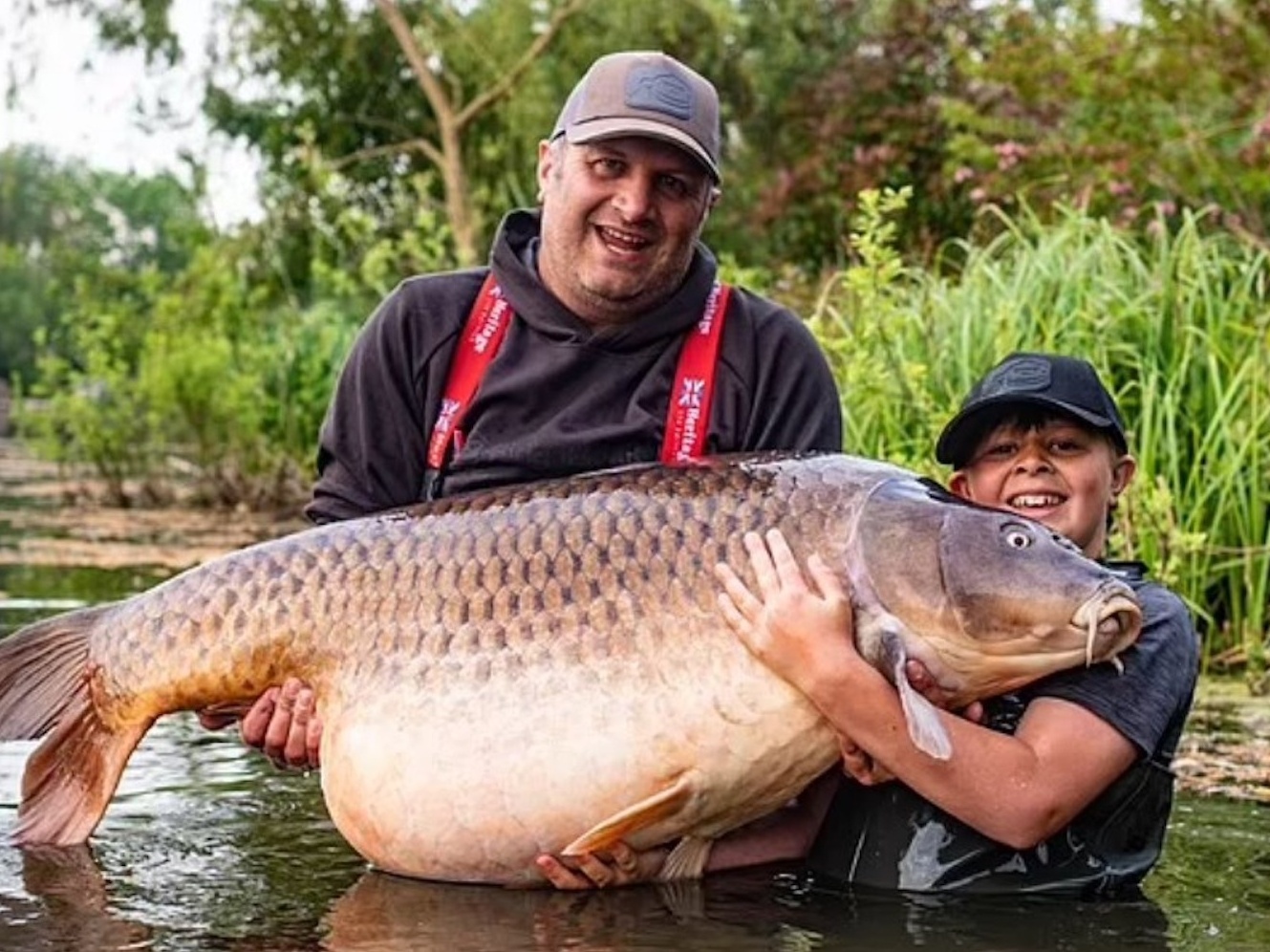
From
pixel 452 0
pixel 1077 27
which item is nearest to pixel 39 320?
pixel 452 0

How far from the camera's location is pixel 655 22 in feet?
63.9

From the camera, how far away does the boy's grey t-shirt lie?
3277 millimetres

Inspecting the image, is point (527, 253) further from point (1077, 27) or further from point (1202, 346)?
point (1077, 27)

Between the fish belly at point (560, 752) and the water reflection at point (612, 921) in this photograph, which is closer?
the water reflection at point (612, 921)

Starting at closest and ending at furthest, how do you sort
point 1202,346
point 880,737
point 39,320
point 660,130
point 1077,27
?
point 880,737, point 660,130, point 1202,346, point 1077,27, point 39,320

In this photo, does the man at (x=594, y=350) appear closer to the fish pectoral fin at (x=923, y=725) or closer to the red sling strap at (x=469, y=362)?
the red sling strap at (x=469, y=362)

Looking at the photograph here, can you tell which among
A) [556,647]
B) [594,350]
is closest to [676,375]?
[594,350]

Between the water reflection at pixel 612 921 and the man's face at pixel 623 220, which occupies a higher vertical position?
the man's face at pixel 623 220

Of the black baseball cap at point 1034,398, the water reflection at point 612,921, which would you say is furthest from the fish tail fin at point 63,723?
the black baseball cap at point 1034,398

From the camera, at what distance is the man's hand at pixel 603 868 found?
10.8ft

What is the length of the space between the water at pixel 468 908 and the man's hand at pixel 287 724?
214mm

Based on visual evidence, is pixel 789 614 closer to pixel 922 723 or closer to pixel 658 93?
pixel 922 723

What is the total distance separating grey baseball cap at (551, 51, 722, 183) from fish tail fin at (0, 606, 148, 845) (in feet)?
4.13

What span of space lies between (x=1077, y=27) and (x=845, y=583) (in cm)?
1057
